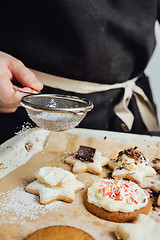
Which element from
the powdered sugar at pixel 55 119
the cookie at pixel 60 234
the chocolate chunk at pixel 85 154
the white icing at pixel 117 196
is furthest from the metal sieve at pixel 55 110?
the cookie at pixel 60 234

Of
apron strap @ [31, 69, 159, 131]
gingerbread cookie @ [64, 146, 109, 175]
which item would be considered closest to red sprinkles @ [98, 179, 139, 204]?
gingerbread cookie @ [64, 146, 109, 175]

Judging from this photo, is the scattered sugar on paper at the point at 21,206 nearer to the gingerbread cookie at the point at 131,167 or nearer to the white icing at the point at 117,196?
the white icing at the point at 117,196

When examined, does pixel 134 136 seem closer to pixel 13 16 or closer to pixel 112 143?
pixel 112 143

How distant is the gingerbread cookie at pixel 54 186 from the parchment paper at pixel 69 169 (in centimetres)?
4

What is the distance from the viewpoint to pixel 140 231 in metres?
1.06

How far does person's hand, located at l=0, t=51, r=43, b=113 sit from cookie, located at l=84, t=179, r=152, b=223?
598 mm

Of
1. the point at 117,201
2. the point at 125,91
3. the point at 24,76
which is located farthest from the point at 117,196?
the point at 125,91

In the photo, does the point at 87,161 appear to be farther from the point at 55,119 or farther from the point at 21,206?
the point at 21,206

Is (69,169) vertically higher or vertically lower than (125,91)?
lower

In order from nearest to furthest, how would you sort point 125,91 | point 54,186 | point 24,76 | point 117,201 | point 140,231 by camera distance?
1. point 140,231
2. point 117,201
3. point 54,186
4. point 24,76
5. point 125,91

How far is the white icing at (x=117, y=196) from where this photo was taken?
4.03ft

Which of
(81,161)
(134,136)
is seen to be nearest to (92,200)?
(81,161)

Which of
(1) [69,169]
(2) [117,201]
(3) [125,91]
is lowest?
(1) [69,169]

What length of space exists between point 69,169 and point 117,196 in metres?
0.41
